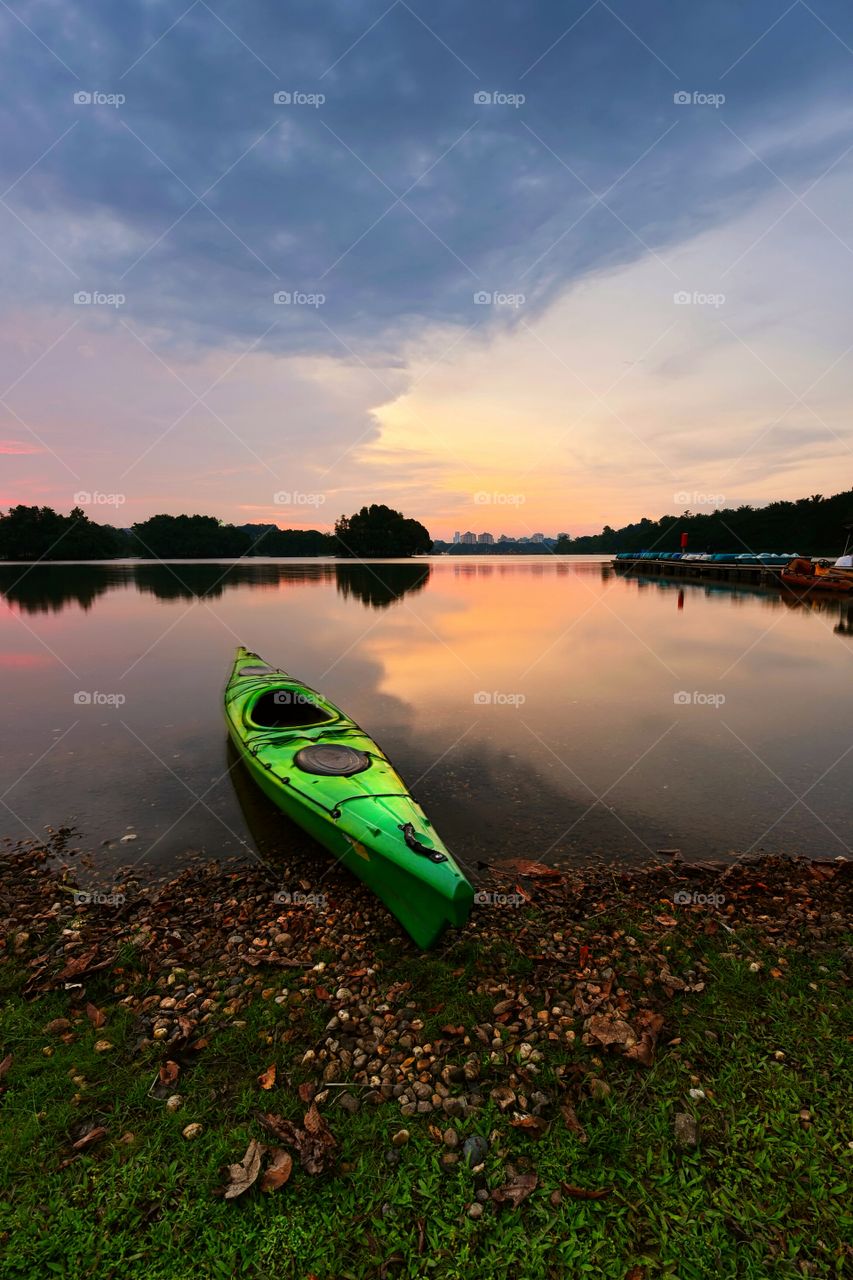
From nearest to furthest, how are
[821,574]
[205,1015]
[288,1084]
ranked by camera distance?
1. [288,1084]
2. [205,1015]
3. [821,574]

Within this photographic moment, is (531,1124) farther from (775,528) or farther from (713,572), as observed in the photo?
(775,528)

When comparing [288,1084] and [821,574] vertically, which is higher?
[821,574]

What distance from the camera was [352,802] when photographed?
808cm

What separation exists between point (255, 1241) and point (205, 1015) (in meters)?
2.30

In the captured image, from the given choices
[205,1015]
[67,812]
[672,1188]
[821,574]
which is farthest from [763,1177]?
[821,574]

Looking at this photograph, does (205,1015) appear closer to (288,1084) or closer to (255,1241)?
(288,1084)

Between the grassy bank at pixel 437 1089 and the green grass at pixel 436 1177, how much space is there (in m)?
0.02

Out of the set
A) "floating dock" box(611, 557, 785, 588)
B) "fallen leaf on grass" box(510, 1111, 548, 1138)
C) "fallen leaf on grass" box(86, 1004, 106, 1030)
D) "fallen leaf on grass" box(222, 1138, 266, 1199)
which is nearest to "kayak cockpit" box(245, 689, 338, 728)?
"fallen leaf on grass" box(86, 1004, 106, 1030)

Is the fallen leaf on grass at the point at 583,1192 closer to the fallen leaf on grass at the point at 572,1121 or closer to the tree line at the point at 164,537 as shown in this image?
the fallen leaf on grass at the point at 572,1121

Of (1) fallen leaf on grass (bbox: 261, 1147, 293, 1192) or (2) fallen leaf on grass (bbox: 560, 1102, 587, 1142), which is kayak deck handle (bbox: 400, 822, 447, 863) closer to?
(2) fallen leaf on grass (bbox: 560, 1102, 587, 1142)

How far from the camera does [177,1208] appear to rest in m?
3.93

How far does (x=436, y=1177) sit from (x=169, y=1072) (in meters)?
2.72

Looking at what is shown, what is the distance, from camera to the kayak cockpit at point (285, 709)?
12699 mm

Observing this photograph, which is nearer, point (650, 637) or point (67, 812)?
point (67, 812)
